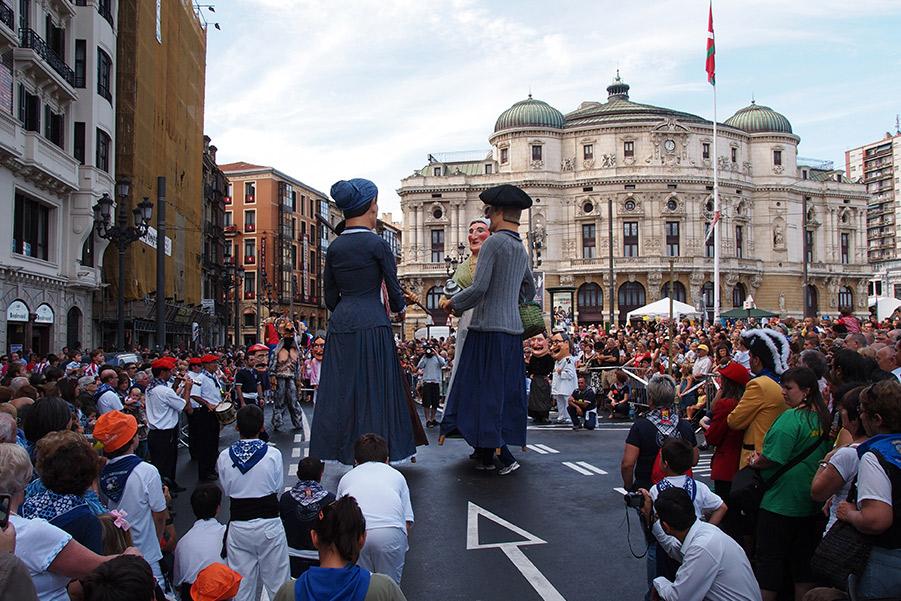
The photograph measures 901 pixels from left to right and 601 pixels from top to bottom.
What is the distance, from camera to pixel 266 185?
81.1 m

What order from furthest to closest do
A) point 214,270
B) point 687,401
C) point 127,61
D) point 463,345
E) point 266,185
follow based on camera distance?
point 266,185, point 214,270, point 127,61, point 687,401, point 463,345

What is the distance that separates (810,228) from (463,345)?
8323 centimetres

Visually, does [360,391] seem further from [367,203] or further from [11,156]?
[11,156]

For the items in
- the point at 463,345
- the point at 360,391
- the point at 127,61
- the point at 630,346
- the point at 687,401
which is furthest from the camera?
the point at 127,61

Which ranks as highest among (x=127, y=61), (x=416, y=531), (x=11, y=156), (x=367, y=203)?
(x=127, y=61)

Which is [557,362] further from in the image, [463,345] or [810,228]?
[810,228]

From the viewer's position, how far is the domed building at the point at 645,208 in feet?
251

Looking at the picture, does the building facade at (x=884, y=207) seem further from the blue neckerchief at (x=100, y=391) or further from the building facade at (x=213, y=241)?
the blue neckerchief at (x=100, y=391)

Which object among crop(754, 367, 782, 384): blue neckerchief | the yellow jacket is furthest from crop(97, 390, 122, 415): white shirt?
crop(754, 367, 782, 384): blue neckerchief

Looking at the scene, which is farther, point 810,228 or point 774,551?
point 810,228

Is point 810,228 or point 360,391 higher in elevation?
point 810,228

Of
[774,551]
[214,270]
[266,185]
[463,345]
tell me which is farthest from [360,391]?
[266,185]

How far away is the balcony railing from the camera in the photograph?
69.6 ft

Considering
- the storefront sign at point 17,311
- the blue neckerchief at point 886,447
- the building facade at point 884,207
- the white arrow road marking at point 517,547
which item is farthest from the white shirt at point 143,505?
the building facade at point 884,207
